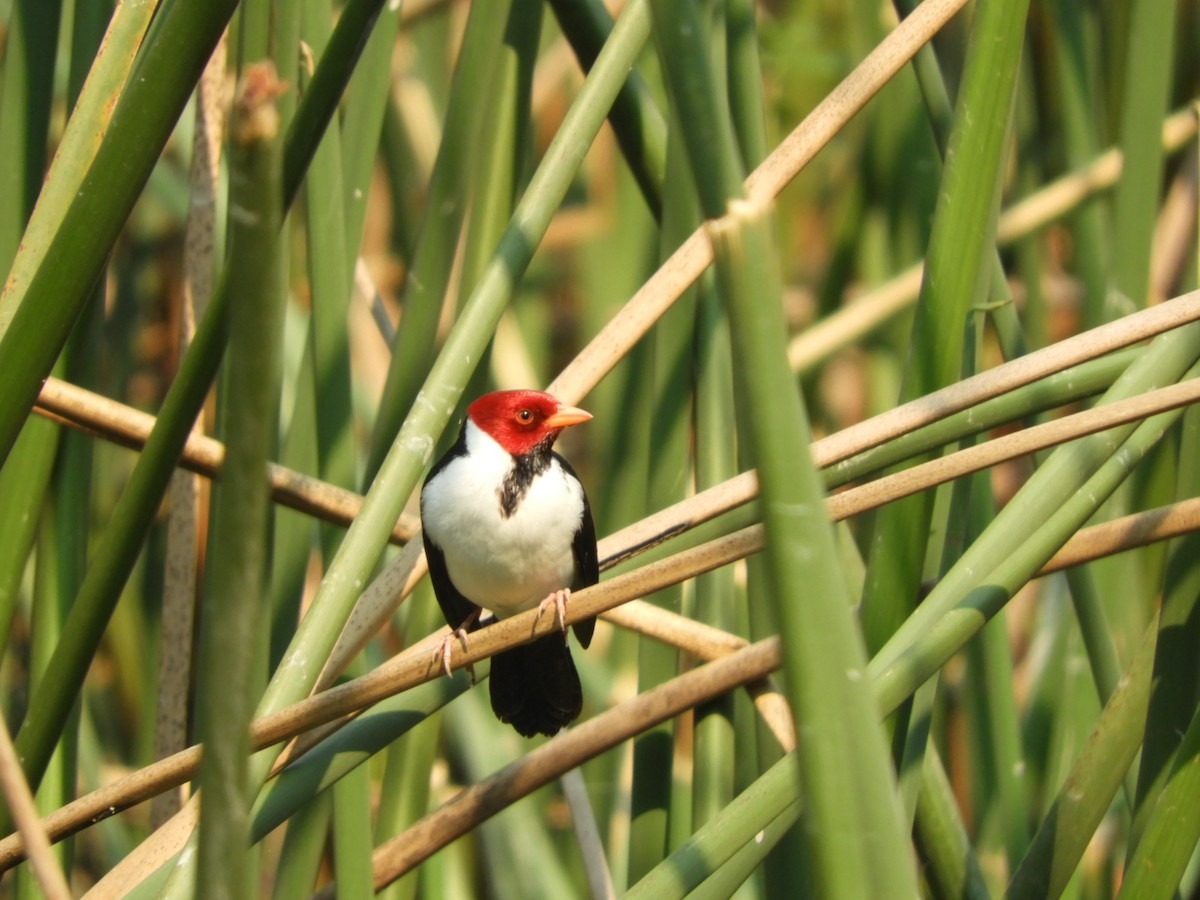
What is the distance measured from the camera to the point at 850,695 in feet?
2.77

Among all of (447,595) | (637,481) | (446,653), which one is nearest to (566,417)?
(637,481)

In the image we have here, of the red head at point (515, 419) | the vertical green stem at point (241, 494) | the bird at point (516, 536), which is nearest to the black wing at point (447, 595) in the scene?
the bird at point (516, 536)

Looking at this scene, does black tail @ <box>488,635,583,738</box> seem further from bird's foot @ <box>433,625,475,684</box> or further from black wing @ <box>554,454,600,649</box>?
bird's foot @ <box>433,625,475,684</box>

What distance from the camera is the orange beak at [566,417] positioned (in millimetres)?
2008

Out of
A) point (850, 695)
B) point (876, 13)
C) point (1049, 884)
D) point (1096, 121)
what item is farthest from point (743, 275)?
point (1096, 121)

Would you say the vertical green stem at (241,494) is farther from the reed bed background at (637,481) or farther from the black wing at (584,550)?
the black wing at (584,550)

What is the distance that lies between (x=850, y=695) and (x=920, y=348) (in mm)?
788

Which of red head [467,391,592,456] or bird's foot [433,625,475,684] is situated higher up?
red head [467,391,592,456]

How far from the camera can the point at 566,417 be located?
210 centimetres

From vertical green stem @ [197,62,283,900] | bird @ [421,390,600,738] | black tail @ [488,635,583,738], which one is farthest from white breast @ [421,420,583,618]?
vertical green stem @ [197,62,283,900]

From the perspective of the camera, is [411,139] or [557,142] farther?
[411,139]

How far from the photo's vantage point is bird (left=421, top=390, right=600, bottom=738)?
7.25 feet

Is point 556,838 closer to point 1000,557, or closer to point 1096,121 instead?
point 1000,557

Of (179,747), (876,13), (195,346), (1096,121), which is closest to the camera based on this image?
(195,346)
